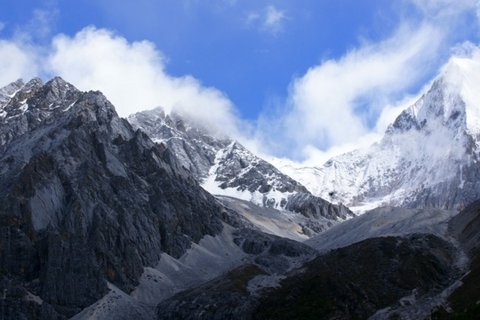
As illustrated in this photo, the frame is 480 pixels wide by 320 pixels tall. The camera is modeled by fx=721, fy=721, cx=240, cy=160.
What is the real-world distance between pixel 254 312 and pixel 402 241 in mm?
47916

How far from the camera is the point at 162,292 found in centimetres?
17712

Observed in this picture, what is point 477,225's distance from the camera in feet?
588

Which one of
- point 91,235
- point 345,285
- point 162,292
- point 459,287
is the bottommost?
point 459,287

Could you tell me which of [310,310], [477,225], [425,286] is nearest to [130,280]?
[310,310]

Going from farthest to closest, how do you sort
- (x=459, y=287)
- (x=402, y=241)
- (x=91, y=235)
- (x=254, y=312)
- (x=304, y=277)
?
(x=91, y=235), (x=402, y=241), (x=304, y=277), (x=254, y=312), (x=459, y=287)

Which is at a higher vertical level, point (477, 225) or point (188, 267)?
point (188, 267)

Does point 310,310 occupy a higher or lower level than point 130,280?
lower

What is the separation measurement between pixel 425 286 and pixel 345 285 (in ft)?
53.8

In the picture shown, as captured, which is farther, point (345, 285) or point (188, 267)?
point (188, 267)

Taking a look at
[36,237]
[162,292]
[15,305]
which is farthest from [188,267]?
[15,305]

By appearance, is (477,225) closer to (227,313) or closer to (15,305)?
(227,313)

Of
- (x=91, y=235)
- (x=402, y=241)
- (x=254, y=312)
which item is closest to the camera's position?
(x=254, y=312)

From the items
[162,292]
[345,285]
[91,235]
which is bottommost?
[345,285]

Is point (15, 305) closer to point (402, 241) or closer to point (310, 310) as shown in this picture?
point (310, 310)
